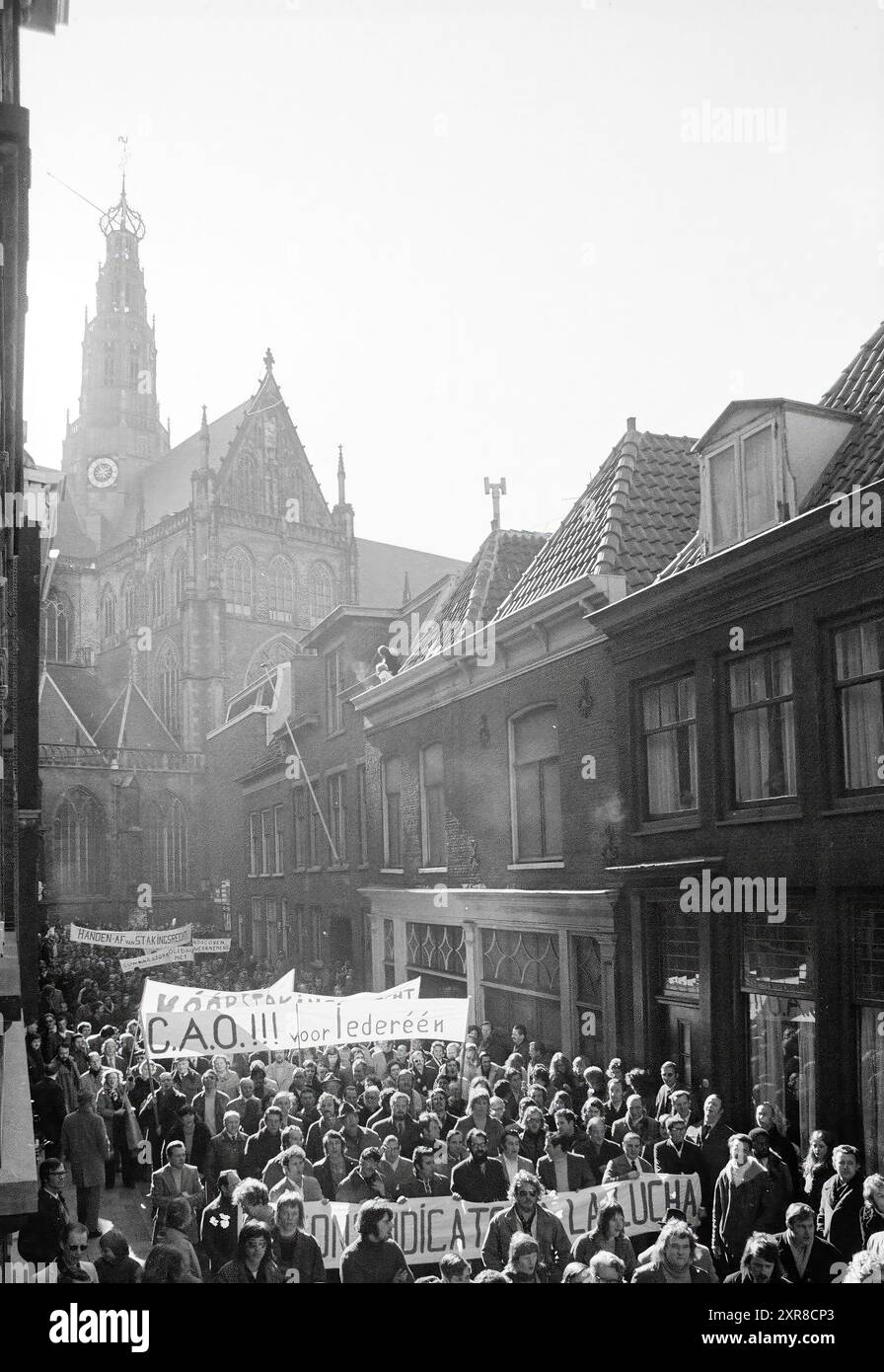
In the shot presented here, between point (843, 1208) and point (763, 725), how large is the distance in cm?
618

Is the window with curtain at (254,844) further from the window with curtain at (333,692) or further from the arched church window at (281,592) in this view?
the arched church window at (281,592)

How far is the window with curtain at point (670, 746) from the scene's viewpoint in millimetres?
15836

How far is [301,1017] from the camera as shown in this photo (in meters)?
15.2

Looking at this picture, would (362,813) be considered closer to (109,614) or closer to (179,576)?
(179,576)

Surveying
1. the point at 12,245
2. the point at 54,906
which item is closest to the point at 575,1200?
the point at 12,245

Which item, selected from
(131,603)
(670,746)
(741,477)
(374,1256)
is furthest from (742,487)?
(131,603)

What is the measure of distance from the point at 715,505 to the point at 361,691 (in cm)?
1389

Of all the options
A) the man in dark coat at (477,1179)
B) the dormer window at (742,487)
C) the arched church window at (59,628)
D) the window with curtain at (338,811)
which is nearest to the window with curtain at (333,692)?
the window with curtain at (338,811)

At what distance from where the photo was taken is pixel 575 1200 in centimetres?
1018

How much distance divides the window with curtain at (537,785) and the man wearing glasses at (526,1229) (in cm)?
1039

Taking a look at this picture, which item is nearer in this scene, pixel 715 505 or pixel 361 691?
pixel 715 505

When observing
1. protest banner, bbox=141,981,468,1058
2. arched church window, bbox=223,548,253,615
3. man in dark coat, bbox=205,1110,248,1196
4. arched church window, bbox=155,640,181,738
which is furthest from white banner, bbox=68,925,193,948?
→ arched church window, bbox=155,640,181,738

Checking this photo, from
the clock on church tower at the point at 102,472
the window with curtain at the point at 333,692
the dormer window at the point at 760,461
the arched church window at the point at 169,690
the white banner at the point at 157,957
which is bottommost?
the white banner at the point at 157,957
